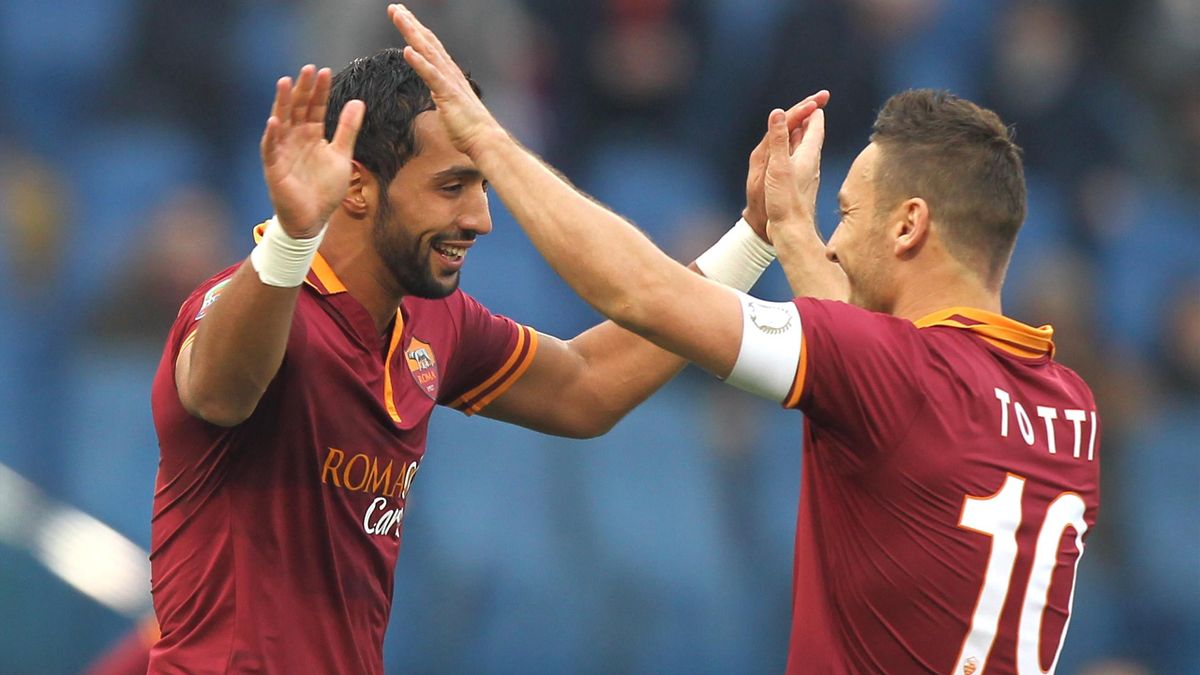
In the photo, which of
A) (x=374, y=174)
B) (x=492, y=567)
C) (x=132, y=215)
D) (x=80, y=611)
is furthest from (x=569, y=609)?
→ (x=374, y=174)

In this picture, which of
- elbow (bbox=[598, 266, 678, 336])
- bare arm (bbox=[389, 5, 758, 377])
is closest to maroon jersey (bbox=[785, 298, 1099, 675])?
bare arm (bbox=[389, 5, 758, 377])

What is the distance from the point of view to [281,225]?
10.6 feet

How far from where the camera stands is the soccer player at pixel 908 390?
3.23 metres

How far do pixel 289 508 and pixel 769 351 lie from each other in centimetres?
124

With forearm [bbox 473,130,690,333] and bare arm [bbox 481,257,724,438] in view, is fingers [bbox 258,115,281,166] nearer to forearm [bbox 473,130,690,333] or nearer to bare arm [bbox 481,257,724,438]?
forearm [bbox 473,130,690,333]

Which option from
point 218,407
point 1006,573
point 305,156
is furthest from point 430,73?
point 1006,573

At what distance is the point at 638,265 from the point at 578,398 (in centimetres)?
143

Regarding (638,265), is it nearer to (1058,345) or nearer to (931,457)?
(931,457)

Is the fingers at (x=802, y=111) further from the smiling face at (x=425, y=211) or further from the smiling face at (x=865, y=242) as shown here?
the smiling face at (x=425, y=211)

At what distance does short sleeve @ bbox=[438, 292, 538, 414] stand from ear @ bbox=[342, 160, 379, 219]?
502 millimetres

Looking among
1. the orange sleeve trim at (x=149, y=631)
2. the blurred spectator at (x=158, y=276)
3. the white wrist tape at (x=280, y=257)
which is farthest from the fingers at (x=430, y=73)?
the blurred spectator at (x=158, y=276)

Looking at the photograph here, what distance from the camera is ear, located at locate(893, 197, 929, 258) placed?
354cm

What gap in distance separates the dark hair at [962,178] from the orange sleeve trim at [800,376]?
0.55 meters

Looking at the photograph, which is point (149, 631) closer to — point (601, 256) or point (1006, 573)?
point (601, 256)
